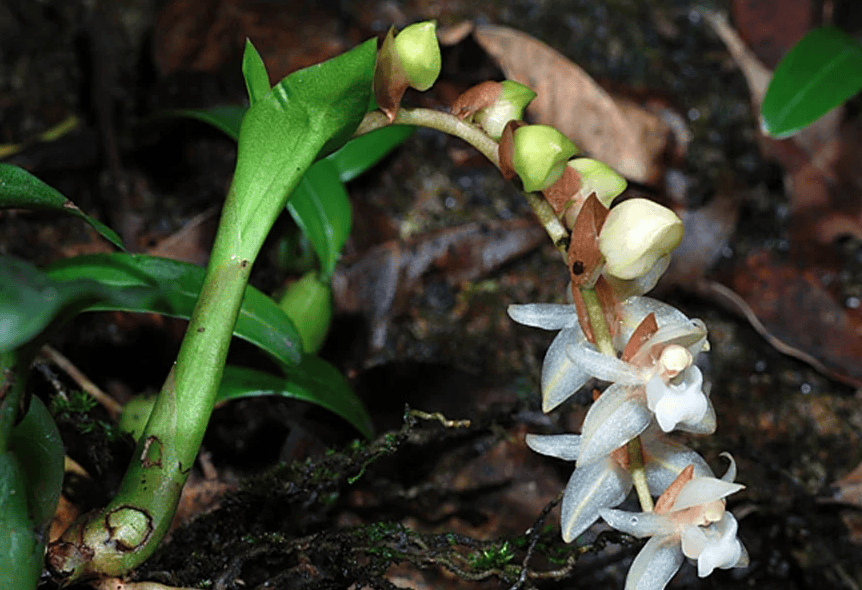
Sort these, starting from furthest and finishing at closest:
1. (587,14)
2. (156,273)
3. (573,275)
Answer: (587,14)
(156,273)
(573,275)

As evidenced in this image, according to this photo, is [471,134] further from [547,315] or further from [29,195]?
[29,195]

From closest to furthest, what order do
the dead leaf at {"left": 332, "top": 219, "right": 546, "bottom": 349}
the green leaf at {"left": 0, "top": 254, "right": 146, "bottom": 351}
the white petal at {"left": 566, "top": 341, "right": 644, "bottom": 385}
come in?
1. the green leaf at {"left": 0, "top": 254, "right": 146, "bottom": 351}
2. the white petal at {"left": 566, "top": 341, "right": 644, "bottom": 385}
3. the dead leaf at {"left": 332, "top": 219, "right": 546, "bottom": 349}

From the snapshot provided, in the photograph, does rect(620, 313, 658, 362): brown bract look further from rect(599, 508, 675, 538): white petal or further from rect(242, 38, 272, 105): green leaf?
rect(242, 38, 272, 105): green leaf

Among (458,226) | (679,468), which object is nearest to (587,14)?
(458,226)

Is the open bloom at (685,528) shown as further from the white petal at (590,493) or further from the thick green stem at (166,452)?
the thick green stem at (166,452)

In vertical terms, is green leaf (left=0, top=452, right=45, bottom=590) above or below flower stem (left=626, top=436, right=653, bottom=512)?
above

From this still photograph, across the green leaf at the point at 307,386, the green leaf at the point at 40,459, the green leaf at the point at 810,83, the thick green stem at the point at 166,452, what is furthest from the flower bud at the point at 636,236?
the green leaf at the point at 810,83

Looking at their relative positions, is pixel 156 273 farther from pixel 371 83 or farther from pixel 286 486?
pixel 371 83

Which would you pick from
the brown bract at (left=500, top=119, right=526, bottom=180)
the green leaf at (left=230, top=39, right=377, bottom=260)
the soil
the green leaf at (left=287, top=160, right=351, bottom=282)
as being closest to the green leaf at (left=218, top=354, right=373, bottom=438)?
the soil
